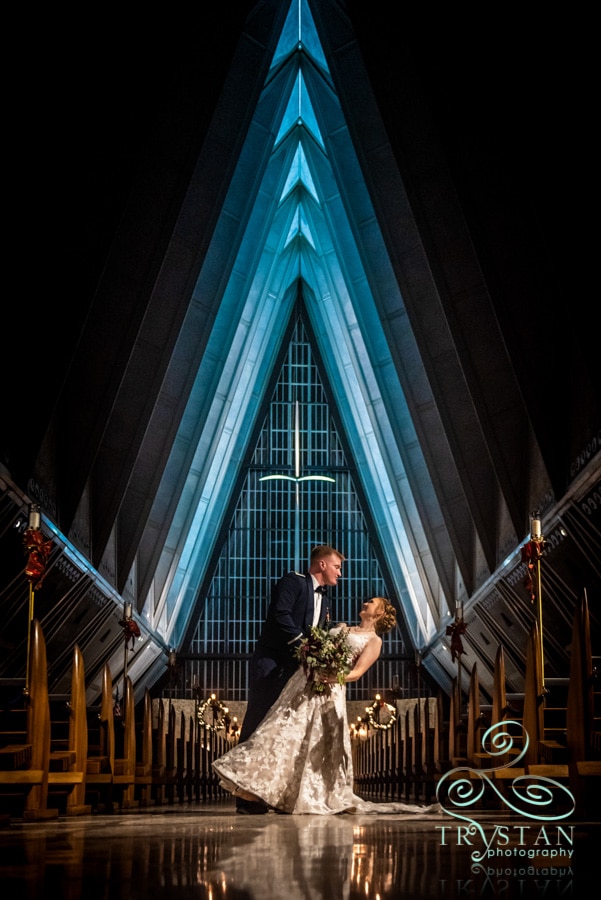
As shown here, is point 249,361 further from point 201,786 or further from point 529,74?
point 529,74

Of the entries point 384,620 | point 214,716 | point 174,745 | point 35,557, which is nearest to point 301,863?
point 384,620

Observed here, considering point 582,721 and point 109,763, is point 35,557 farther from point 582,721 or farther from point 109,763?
point 582,721

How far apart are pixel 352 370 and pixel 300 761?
1846 cm

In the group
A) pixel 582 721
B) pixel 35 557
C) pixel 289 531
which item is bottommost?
pixel 582 721

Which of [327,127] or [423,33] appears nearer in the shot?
[423,33]

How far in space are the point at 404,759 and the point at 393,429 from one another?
933cm

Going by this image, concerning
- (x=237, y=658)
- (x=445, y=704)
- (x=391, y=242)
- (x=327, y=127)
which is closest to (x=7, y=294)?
(x=391, y=242)

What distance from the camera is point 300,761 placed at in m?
7.30

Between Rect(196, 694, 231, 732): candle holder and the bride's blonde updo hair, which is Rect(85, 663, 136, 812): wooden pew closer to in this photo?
the bride's blonde updo hair

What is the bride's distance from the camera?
7.12m

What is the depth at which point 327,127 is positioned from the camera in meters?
17.6

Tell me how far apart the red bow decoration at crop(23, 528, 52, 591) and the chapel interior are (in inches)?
0.9

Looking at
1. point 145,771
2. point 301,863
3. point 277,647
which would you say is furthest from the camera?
point 145,771

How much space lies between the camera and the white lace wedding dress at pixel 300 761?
7117mm
